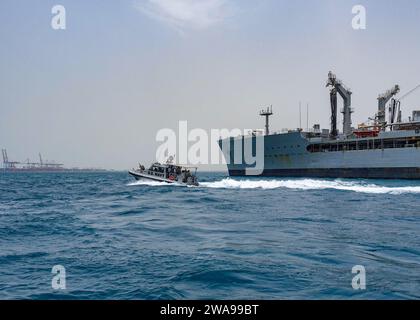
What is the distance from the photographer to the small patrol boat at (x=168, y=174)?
46094 millimetres

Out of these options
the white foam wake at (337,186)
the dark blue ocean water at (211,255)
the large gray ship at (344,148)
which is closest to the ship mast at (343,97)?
the large gray ship at (344,148)

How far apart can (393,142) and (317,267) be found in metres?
49.4

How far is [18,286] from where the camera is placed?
7805mm

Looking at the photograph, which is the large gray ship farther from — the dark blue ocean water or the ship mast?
the dark blue ocean water

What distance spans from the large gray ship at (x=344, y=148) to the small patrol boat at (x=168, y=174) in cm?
2217

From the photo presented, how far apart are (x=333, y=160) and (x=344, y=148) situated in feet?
8.69

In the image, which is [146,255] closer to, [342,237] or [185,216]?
[342,237]

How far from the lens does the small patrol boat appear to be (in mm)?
46094

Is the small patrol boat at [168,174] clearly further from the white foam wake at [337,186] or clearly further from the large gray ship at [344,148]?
the large gray ship at [344,148]

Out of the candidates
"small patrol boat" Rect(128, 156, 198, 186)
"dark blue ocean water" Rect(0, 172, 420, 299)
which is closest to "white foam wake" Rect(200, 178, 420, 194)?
"small patrol boat" Rect(128, 156, 198, 186)

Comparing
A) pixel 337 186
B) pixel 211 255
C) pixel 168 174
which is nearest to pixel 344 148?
pixel 337 186

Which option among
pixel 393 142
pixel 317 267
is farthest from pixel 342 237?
pixel 393 142

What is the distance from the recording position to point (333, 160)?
2245 inches

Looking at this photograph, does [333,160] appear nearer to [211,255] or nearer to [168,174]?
[168,174]
